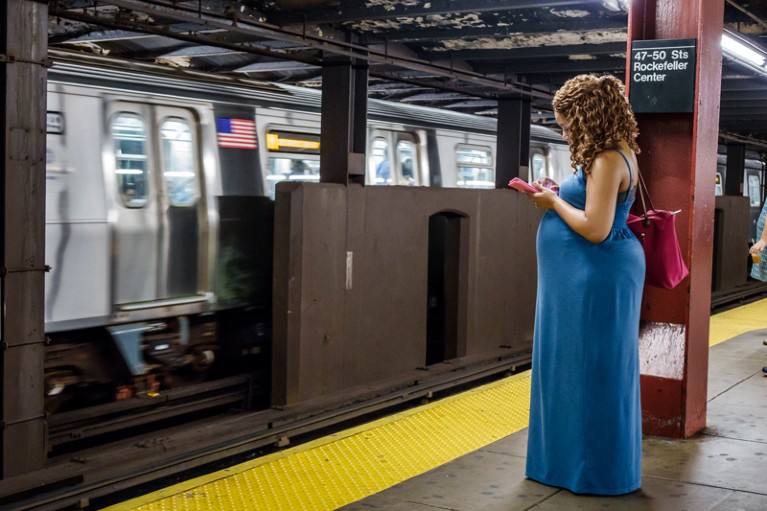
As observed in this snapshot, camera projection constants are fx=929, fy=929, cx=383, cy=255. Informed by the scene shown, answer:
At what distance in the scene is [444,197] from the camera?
31.8 ft

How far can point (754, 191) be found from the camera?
83.6ft

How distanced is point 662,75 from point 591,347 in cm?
190

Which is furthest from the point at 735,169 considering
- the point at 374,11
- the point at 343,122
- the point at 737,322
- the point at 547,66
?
the point at 374,11

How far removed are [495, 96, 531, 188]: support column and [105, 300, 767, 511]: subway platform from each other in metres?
3.37

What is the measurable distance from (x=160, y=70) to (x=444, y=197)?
3137mm

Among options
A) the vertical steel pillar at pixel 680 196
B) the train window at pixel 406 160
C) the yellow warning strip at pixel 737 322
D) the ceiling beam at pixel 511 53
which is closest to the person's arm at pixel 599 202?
the vertical steel pillar at pixel 680 196

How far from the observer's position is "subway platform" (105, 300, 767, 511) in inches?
166

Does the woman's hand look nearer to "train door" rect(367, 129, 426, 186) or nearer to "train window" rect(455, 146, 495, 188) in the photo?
"train door" rect(367, 129, 426, 186)

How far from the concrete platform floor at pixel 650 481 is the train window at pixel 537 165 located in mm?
9368

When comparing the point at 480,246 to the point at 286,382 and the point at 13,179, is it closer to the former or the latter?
the point at 286,382

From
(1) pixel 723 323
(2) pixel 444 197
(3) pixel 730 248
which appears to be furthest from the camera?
(3) pixel 730 248

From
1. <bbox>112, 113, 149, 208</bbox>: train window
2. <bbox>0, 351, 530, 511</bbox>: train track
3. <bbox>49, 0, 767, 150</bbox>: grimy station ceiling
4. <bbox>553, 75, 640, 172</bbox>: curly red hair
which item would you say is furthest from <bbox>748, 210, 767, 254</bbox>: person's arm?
<bbox>112, 113, 149, 208</bbox>: train window

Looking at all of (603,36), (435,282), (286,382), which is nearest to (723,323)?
(435,282)

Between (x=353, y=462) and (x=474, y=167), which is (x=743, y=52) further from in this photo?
(x=474, y=167)
